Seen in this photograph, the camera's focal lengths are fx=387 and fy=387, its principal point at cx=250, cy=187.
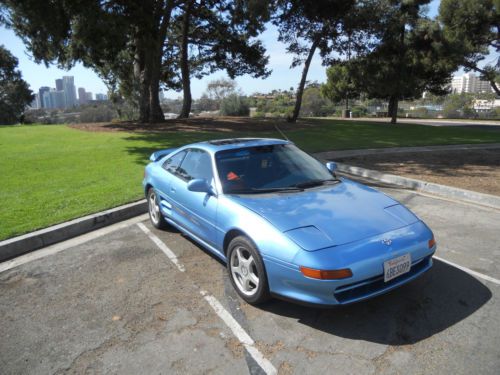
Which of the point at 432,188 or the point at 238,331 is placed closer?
the point at 238,331

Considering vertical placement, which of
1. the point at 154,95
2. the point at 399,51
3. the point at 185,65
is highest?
the point at 399,51

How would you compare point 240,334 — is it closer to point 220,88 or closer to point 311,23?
point 311,23

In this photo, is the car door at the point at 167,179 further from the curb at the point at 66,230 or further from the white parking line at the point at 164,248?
the curb at the point at 66,230

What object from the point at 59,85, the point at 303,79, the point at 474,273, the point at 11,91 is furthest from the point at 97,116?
the point at 59,85

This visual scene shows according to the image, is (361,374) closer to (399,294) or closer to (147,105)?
(399,294)

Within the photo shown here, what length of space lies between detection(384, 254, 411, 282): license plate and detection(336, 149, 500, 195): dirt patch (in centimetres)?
506

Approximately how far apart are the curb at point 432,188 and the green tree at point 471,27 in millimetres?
23189

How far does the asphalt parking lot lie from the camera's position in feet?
9.15

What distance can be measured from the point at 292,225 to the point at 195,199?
57.6 inches

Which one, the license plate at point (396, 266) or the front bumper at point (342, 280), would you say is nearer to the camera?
the front bumper at point (342, 280)

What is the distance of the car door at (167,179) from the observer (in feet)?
16.9

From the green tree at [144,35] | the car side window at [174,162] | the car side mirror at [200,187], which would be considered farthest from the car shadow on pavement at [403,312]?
the green tree at [144,35]

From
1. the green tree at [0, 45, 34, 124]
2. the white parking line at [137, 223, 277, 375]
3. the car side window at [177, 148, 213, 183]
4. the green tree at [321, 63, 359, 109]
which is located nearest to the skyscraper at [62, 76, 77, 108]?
the green tree at [0, 45, 34, 124]

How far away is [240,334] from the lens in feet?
10.3
